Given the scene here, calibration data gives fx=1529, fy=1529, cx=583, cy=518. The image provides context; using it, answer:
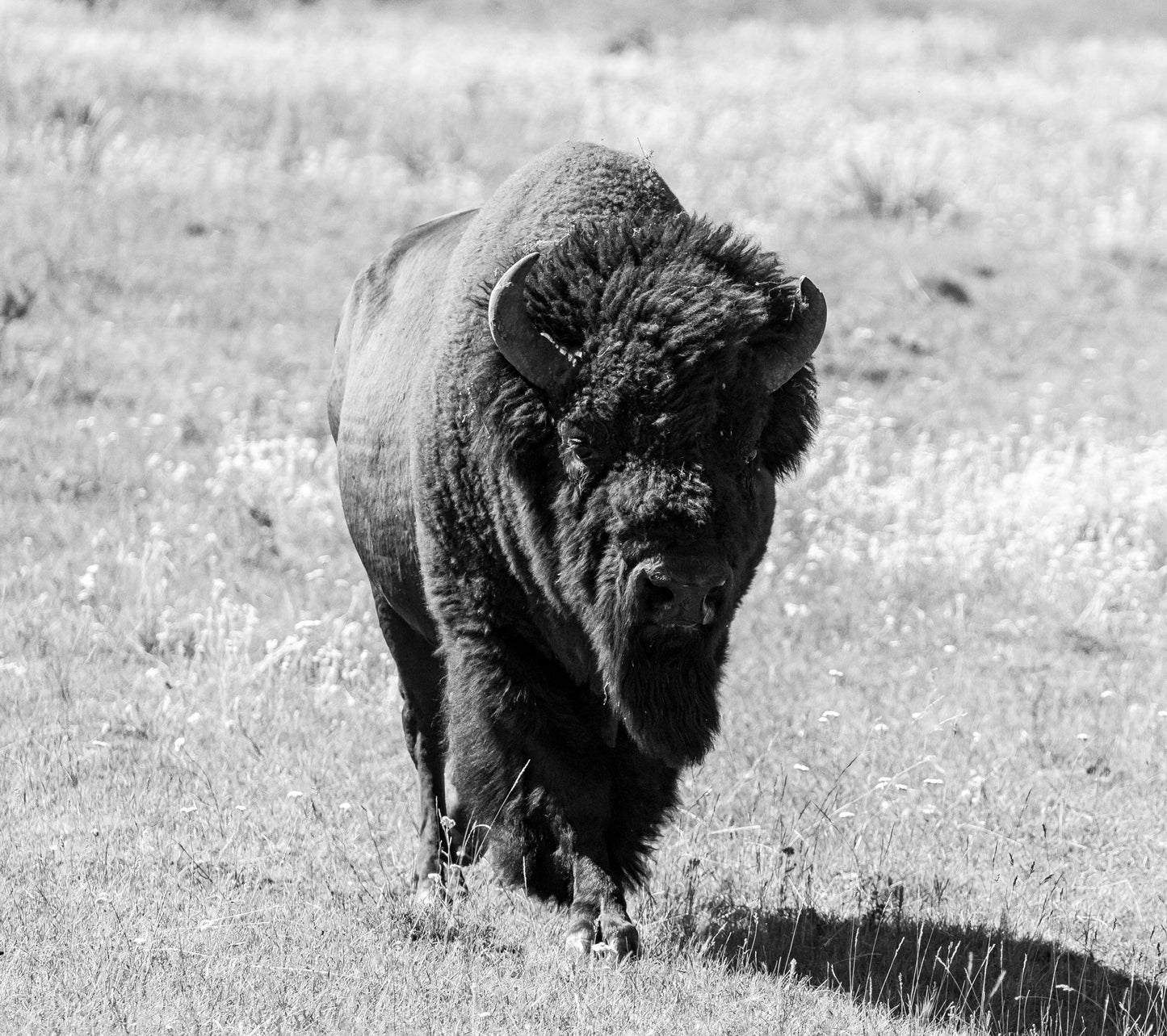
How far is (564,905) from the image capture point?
16.2 ft

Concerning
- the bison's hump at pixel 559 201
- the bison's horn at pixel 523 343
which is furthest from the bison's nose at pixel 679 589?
the bison's hump at pixel 559 201

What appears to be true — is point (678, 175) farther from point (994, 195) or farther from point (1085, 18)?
point (1085, 18)

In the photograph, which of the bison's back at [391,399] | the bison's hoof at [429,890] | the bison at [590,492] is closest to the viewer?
the bison at [590,492]

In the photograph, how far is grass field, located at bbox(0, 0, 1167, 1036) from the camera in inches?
190

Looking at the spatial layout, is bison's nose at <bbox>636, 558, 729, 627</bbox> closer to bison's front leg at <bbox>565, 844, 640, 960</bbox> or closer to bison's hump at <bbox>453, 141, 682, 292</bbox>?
bison's front leg at <bbox>565, 844, 640, 960</bbox>

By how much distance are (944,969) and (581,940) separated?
4.19 ft

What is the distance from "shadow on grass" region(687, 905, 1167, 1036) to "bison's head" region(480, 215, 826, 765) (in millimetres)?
843

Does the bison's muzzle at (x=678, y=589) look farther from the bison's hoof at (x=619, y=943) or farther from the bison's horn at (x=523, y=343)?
the bison's hoof at (x=619, y=943)

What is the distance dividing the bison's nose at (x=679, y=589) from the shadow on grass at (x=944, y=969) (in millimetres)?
1222

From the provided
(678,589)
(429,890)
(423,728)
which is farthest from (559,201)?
(429,890)

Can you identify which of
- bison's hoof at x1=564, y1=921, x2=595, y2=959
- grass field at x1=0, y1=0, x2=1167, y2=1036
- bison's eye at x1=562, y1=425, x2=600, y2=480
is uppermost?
bison's eye at x1=562, y1=425, x2=600, y2=480

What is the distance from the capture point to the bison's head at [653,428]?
14.3 feet

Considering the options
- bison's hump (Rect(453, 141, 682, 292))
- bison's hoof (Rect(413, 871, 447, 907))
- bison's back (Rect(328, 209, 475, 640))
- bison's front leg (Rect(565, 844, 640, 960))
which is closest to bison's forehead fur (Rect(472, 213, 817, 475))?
bison's hump (Rect(453, 141, 682, 292))

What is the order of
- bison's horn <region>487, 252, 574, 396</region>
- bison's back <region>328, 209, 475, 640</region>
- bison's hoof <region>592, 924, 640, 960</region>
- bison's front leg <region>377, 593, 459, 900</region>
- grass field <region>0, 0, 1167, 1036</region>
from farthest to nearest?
bison's front leg <region>377, 593, 459, 900</region>
bison's back <region>328, 209, 475, 640</region>
grass field <region>0, 0, 1167, 1036</region>
bison's hoof <region>592, 924, 640, 960</region>
bison's horn <region>487, 252, 574, 396</region>
